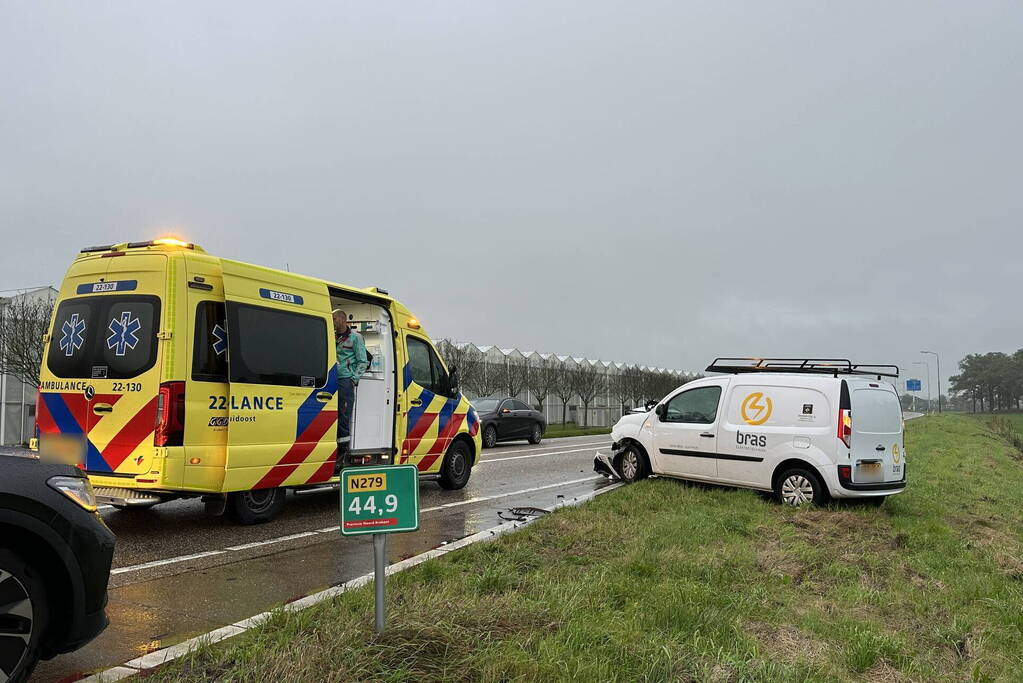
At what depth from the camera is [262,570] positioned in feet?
19.7

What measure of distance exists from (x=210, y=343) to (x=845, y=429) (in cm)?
717

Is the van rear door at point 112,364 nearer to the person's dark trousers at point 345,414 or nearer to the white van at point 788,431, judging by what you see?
the person's dark trousers at point 345,414

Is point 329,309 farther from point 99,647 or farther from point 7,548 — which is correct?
point 7,548

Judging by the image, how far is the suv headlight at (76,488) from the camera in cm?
347

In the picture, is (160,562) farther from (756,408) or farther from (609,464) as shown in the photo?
(609,464)

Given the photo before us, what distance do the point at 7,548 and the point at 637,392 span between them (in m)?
54.3

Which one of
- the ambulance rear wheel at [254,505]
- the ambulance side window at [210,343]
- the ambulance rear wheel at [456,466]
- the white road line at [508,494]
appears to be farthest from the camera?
the ambulance rear wheel at [456,466]

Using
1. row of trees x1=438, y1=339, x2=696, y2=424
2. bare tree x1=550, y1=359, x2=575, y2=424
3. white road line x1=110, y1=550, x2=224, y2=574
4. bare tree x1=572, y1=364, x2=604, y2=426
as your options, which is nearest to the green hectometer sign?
white road line x1=110, y1=550, x2=224, y2=574

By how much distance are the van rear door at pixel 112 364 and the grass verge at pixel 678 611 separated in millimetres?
3088

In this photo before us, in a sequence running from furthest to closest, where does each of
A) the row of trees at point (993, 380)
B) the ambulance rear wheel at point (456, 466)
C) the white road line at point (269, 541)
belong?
the row of trees at point (993, 380)
the ambulance rear wheel at point (456, 466)
the white road line at point (269, 541)

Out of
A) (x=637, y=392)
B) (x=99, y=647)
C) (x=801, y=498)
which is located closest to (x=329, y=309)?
(x=99, y=647)

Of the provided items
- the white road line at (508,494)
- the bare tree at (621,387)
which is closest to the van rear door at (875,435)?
the white road line at (508,494)

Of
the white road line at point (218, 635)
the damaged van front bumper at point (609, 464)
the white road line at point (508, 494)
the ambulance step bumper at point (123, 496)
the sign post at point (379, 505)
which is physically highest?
the sign post at point (379, 505)

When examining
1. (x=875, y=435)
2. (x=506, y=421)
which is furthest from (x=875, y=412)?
(x=506, y=421)
